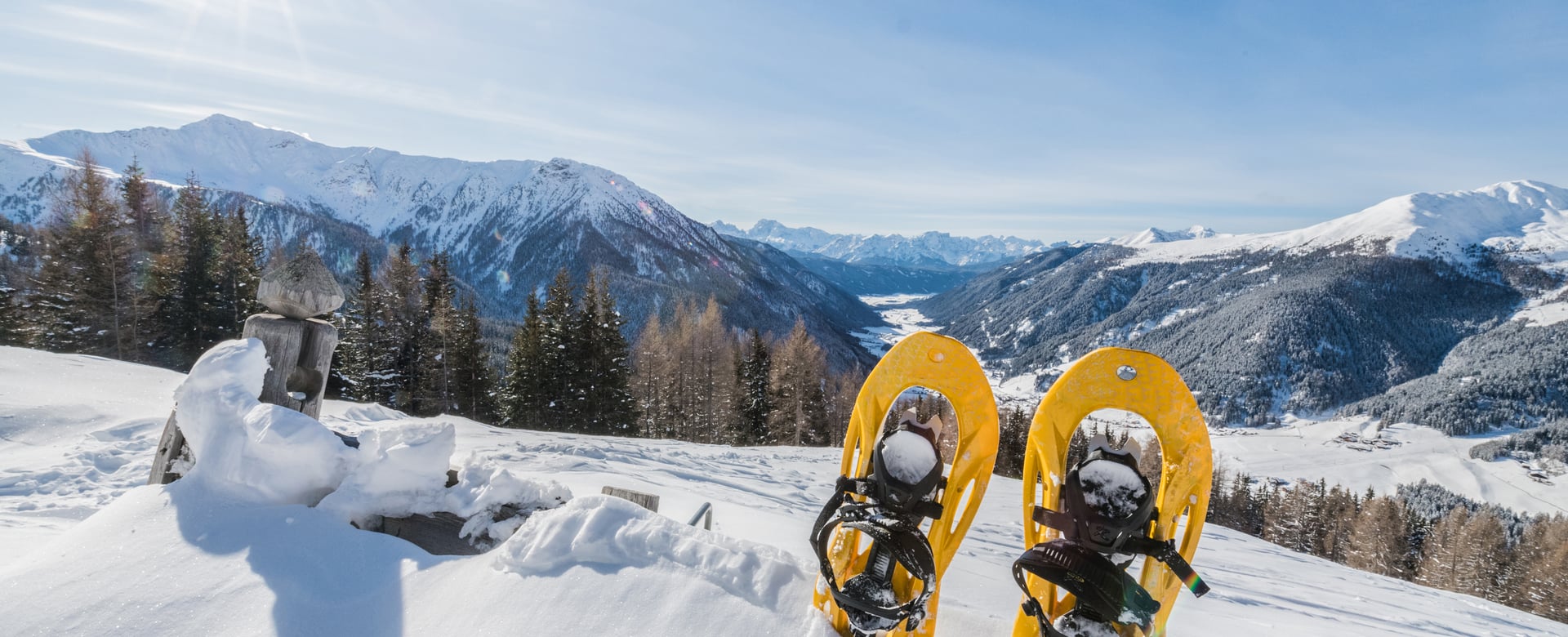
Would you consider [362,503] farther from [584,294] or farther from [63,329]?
[63,329]

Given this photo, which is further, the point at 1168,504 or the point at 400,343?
the point at 400,343

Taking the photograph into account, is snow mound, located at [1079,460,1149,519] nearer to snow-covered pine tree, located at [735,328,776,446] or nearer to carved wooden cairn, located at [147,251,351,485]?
carved wooden cairn, located at [147,251,351,485]

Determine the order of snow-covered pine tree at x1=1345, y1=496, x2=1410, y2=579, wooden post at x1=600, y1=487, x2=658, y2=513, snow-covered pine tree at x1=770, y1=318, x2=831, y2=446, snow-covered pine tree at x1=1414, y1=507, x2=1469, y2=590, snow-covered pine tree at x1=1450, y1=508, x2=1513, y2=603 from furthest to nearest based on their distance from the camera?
1. snow-covered pine tree at x1=1345, y1=496, x2=1410, y2=579
2. snow-covered pine tree at x1=1414, y1=507, x2=1469, y2=590
3. snow-covered pine tree at x1=1450, y1=508, x2=1513, y2=603
4. snow-covered pine tree at x1=770, y1=318, x2=831, y2=446
5. wooden post at x1=600, y1=487, x2=658, y2=513

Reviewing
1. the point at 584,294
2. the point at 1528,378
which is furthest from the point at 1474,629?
the point at 1528,378

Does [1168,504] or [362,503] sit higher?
[1168,504]

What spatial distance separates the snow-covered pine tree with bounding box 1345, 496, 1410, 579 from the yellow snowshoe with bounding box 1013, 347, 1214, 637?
217ft

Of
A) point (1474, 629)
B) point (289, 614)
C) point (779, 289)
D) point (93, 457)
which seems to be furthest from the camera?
point (779, 289)

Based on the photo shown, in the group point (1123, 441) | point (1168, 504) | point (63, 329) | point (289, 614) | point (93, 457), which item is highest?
point (1123, 441)

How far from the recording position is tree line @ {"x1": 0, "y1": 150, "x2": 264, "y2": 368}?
71.6ft

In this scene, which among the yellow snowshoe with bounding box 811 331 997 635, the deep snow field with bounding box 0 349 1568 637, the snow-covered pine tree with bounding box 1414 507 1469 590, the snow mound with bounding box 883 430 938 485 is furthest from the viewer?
the snow-covered pine tree with bounding box 1414 507 1469 590

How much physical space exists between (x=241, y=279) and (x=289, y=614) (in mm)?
30926

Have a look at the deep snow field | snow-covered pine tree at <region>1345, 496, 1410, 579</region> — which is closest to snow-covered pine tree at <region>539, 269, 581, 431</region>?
the deep snow field

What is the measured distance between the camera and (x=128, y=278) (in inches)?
898

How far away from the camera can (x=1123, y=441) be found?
3246 millimetres
